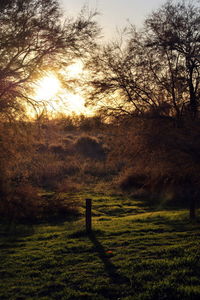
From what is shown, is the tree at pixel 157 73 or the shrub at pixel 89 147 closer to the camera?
the tree at pixel 157 73

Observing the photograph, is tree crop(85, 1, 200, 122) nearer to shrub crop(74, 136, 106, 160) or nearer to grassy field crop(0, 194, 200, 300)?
grassy field crop(0, 194, 200, 300)

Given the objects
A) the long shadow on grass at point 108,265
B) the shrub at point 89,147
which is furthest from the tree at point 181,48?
the shrub at point 89,147

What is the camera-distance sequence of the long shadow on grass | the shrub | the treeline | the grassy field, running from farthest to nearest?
the shrub → the treeline → the long shadow on grass → the grassy field

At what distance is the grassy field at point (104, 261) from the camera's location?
6.46 m

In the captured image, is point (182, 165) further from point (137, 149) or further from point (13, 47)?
point (13, 47)

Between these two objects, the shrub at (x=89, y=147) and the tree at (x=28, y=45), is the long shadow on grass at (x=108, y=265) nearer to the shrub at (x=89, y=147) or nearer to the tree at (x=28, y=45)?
the tree at (x=28, y=45)

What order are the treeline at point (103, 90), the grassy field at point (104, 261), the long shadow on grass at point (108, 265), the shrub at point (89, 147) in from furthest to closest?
the shrub at point (89, 147) → the treeline at point (103, 90) → the long shadow on grass at point (108, 265) → the grassy field at point (104, 261)

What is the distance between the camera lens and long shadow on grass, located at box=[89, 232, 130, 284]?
7071mm

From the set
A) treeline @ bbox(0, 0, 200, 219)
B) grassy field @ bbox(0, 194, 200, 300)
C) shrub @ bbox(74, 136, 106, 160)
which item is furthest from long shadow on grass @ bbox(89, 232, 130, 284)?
shrub @ bbox(74, 136, 106, 160)

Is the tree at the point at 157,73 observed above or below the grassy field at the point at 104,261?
above

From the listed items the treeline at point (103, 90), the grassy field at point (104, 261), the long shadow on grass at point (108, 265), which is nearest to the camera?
the grassy field at point (104, 261)

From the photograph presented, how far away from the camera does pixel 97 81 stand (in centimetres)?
1627

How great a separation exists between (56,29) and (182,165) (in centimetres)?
1001

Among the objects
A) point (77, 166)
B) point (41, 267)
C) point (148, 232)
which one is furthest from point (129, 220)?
point (77, 166)
